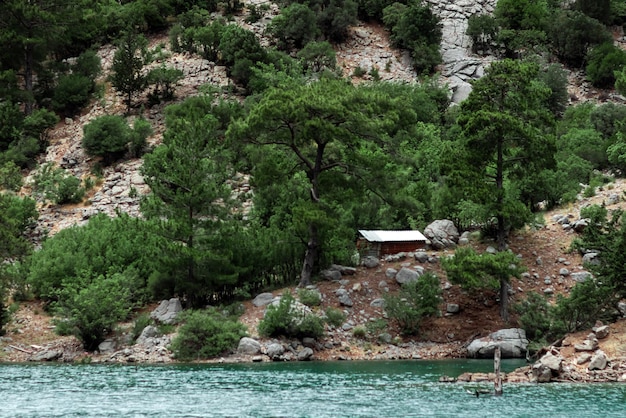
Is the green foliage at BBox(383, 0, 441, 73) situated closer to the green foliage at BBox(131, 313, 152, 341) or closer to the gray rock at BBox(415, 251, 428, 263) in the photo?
the gray rock at BBox(415, 251, 428, 263)

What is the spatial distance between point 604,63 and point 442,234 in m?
39.2

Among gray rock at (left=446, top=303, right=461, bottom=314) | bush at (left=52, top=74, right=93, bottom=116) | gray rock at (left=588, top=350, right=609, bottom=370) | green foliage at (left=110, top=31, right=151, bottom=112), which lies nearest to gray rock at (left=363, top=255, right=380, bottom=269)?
gray rock at (left=446, top=303, right=461, bottom=314)

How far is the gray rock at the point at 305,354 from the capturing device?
42.4 meters

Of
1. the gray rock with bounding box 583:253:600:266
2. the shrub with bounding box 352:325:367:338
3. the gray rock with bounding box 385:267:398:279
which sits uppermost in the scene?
the gray rock with bounding box 583:253:600:266

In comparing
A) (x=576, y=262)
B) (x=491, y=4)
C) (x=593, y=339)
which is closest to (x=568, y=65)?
(x=491, y=4)

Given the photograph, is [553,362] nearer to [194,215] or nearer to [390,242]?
A: [390,242]

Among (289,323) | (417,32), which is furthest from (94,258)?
(417,32)

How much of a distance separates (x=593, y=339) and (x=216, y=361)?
54.5ft

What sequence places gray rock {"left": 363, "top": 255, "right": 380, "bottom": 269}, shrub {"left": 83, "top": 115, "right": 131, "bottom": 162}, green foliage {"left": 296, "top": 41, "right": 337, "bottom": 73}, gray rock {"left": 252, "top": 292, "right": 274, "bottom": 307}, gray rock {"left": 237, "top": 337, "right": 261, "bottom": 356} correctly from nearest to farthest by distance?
gray rock {"left": 237, "top": 337, "right": 261, "bottom": 356}
gray rock {"left": 252, "top": 292, "right": 274, "bottom": 307}
gray rock {"left": 363, "top": 255, "right": 380, "bottom": 269}
shrub {"left": 83, "top": 115, "right": 131, "bottom": 162}
green foliage {"left": 296, "top": 41, "right": 337, "bottom": 73}

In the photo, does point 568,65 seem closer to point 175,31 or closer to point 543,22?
point 543,22

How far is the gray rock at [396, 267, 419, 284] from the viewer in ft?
156

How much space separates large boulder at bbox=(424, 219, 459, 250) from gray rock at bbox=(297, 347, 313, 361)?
476 inches

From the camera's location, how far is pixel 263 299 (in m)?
47.2

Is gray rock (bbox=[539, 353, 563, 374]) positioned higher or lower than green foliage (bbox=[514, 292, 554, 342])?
higher
